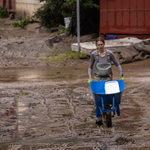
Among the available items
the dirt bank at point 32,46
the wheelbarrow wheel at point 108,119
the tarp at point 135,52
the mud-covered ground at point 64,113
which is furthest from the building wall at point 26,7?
the wheelbarrow wheel at point 108,119

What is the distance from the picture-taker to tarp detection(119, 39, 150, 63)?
38.5ft

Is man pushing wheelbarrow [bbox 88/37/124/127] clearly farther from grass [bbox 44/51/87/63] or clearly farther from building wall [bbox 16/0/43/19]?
building wall [bbox 16/0/43/19]

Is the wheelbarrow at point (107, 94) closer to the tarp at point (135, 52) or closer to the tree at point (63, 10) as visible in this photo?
the tarp at point (135, 52)

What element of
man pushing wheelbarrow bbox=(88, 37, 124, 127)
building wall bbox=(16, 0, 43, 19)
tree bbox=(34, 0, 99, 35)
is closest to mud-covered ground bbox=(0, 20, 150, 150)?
man pushing wheelbarrow bbox=(88, 37, 124, 127)

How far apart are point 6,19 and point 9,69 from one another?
10.9 meters

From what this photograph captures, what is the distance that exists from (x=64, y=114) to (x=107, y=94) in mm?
1394

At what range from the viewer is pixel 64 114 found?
6.32 meters

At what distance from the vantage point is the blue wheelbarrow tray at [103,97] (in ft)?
17.3

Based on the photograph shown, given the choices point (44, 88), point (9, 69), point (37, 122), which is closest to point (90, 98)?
point (44, 88)

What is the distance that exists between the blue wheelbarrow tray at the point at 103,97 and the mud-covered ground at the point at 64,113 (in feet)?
1.16

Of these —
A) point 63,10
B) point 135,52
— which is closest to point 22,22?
point 63,10

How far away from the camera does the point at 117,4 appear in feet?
43.7

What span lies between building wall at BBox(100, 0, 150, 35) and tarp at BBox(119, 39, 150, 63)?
1.29m

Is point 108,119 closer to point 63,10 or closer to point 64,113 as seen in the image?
point 64,113
